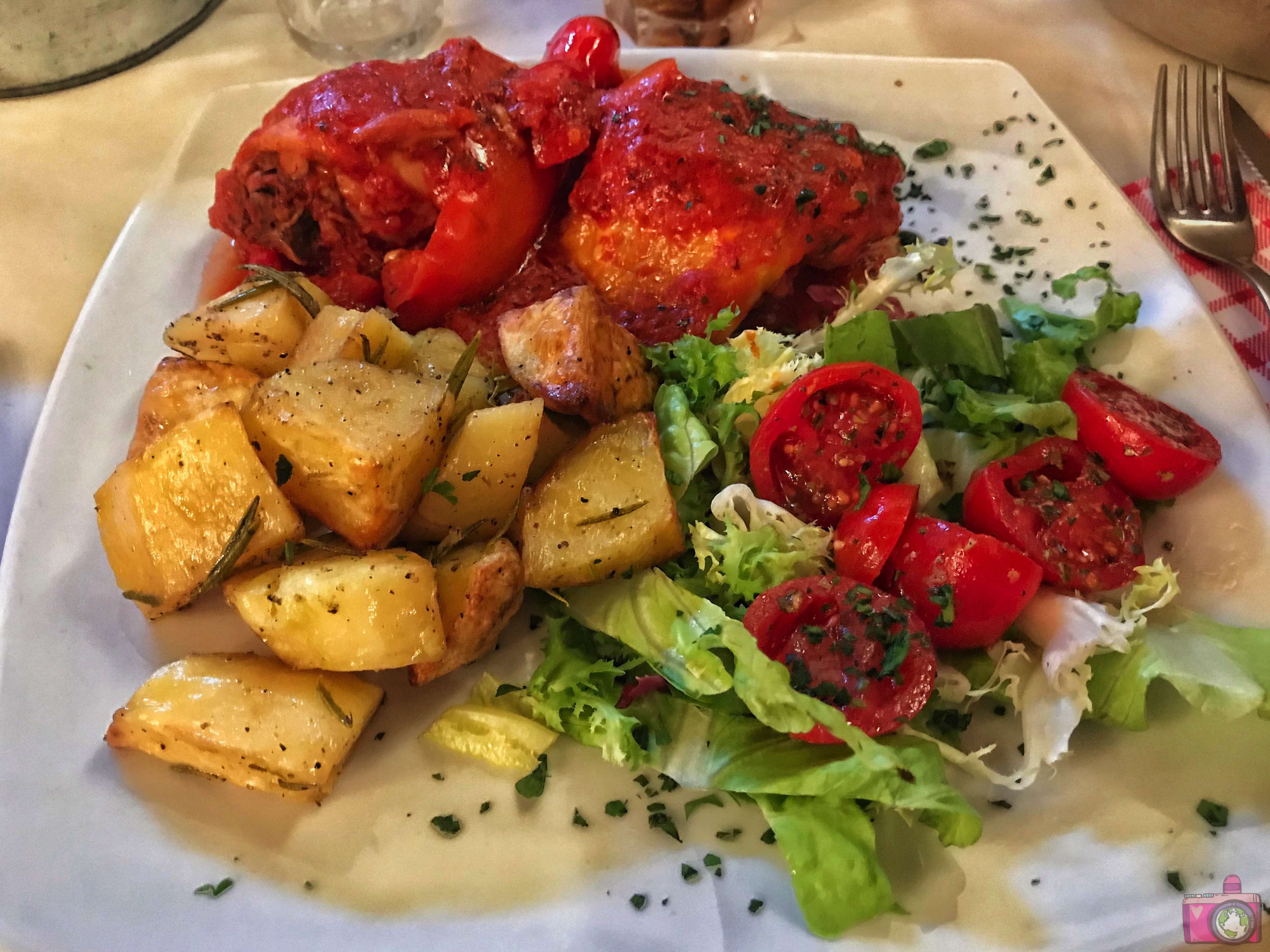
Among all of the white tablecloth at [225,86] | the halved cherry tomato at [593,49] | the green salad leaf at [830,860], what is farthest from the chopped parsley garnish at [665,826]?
the halved cherry tomato at [593,49]

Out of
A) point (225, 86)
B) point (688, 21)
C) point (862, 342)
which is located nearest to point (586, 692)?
point (862, 342)

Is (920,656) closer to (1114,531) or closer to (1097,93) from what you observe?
(1114,531)

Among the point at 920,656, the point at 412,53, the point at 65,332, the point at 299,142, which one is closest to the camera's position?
the point at 920,656

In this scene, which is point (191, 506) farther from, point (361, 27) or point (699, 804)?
point (361, 27)

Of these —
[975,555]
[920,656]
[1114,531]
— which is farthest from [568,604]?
[1114,531]

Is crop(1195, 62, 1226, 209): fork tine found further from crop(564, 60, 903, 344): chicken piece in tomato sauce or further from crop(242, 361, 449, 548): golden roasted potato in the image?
crop(242, 361, 449, 548): golden roasted potato

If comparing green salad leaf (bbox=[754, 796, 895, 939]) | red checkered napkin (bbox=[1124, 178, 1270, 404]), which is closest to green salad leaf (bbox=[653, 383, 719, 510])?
green salad leaf (bbox=[754, 796, 895, 939])
